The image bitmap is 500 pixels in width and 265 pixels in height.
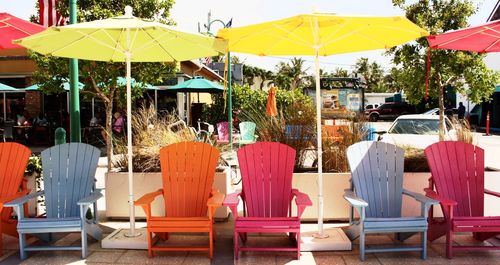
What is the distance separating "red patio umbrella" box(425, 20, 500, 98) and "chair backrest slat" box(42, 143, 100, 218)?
12.5 feet

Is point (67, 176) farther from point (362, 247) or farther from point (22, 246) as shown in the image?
point (362, 247)

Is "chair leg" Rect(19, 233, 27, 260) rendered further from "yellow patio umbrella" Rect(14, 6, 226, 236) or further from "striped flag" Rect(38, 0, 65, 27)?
"striped flag" Rect(38, 0, 65, 27)

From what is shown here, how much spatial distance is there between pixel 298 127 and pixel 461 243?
7.30 ft

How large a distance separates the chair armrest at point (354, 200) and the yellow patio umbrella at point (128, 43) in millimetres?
1878

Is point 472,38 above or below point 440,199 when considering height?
above

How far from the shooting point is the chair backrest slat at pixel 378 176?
4574 mm

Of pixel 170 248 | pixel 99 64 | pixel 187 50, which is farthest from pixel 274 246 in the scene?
pixel 99 64

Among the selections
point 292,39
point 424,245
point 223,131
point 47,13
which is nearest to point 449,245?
point 424,245

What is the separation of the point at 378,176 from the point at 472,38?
195 cm

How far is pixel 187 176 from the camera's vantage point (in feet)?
15.4

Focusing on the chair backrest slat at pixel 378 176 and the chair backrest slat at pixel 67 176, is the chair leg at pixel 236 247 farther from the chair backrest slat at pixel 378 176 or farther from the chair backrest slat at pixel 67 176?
the chair backrest slat at pixel 67 176

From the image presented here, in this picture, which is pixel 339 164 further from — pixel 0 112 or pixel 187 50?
pixel 0 112

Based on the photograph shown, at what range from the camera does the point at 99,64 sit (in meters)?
9.51

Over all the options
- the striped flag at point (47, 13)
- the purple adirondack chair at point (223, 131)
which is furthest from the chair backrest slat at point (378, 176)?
the purple adirondack chair at point (223, 131)
